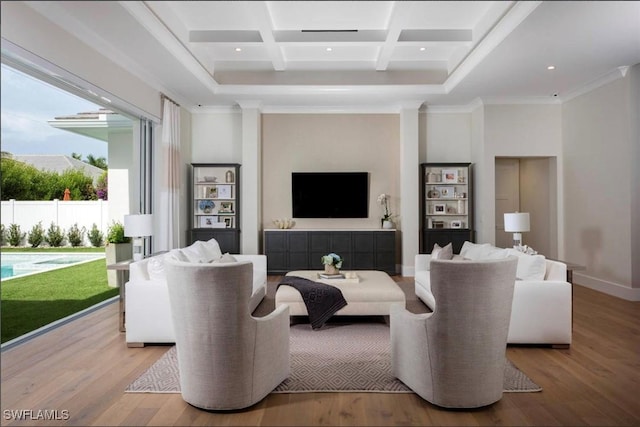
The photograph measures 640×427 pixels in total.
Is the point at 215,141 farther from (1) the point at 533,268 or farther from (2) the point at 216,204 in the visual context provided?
(1) the point at 533,268

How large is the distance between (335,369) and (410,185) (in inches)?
167

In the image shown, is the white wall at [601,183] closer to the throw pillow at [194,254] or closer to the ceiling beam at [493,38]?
the ceiling beam at [493,38]

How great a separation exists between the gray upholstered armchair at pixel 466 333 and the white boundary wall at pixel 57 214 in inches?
142

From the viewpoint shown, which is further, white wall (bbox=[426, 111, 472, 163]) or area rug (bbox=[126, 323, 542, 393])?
white wall (bbox=[426, 111, 472, 163])

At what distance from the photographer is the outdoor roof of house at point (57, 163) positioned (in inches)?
154

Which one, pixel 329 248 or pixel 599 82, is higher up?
pixel 599 82

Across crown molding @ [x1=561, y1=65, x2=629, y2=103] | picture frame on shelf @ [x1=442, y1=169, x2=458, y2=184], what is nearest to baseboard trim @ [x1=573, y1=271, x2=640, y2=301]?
picture frame on shelf @ [x1=442, y1=169, x2=458, y2=184]

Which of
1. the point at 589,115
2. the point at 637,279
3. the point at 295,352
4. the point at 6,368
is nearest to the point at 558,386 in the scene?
the point at 295,352

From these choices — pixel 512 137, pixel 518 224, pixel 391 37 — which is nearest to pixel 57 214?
pixel 391 37

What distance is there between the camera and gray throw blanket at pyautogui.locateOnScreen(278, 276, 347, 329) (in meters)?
3.72

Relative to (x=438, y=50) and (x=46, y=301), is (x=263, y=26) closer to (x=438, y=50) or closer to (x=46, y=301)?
(x=438, y=50)

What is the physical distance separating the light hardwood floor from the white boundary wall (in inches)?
48.3

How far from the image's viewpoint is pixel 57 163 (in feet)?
14.3

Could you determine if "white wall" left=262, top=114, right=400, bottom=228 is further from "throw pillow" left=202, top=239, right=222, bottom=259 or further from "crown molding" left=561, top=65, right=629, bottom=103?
"crown molding" left=561, top=65, right=629, bottom=103
